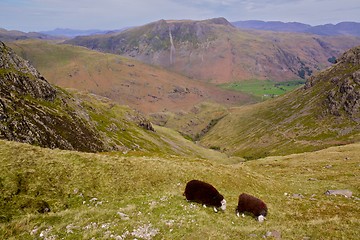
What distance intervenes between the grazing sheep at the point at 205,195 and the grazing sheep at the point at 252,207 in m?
1.64

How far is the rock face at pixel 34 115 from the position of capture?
87.7m

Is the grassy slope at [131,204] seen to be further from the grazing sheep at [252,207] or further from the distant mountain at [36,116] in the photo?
the distant mountain at [36,116]

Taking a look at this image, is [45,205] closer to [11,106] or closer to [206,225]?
[206,225]

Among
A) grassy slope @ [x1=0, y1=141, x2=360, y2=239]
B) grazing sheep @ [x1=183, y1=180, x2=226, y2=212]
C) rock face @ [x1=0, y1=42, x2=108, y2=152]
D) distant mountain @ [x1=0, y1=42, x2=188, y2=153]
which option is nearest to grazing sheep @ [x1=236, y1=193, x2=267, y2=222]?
grassy slope @ [x1=0, y1=141, x2=360, y2=239]

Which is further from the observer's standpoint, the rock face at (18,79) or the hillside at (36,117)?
the rock face at (18,79)

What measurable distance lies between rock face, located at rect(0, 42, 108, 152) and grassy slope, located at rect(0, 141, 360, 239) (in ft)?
180

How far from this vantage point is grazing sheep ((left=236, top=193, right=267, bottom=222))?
26797 millimetres

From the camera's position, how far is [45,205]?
89.2 feet

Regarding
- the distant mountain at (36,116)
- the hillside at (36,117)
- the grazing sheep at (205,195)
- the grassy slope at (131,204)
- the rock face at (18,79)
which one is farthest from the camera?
the rock face at (18,79)

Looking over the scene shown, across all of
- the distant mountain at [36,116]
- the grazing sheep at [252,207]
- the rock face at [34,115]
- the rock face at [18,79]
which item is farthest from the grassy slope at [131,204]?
the rock face at [18,79]

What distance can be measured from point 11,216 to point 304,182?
4334cm

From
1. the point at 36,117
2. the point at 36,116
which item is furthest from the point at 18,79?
the point at 36,117

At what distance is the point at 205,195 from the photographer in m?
28.8

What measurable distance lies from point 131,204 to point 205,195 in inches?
295
